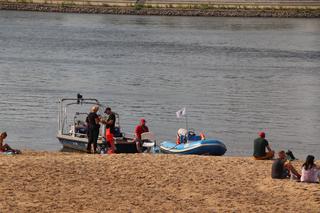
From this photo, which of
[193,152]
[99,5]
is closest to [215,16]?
[99,5]

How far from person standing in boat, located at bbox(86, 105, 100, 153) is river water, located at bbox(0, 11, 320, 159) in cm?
637

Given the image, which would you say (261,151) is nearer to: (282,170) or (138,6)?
(282,170)

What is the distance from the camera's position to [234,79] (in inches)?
2409

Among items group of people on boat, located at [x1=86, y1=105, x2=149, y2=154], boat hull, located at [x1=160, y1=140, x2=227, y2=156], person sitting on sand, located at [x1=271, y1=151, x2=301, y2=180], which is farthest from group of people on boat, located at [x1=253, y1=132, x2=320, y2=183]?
group of people on boat, located at [x1=86, y1=105, x2=149, y2=154]

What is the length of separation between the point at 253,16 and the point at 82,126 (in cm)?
9941

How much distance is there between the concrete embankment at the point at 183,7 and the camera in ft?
429

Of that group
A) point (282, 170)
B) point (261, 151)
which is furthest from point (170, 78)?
point (282, 170)

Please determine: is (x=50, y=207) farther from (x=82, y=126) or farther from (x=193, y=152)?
(x=82, y=126)

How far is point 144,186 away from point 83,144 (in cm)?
912

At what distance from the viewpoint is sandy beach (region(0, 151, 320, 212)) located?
20.9 m

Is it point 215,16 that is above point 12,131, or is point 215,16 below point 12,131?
above

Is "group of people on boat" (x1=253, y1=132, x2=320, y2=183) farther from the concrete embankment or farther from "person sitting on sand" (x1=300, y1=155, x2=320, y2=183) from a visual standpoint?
the concrete embankment

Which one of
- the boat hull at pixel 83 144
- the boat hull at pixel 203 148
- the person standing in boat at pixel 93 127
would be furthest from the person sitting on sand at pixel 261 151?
the person standing in boat at pixel 93 127

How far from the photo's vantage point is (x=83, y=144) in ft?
103
